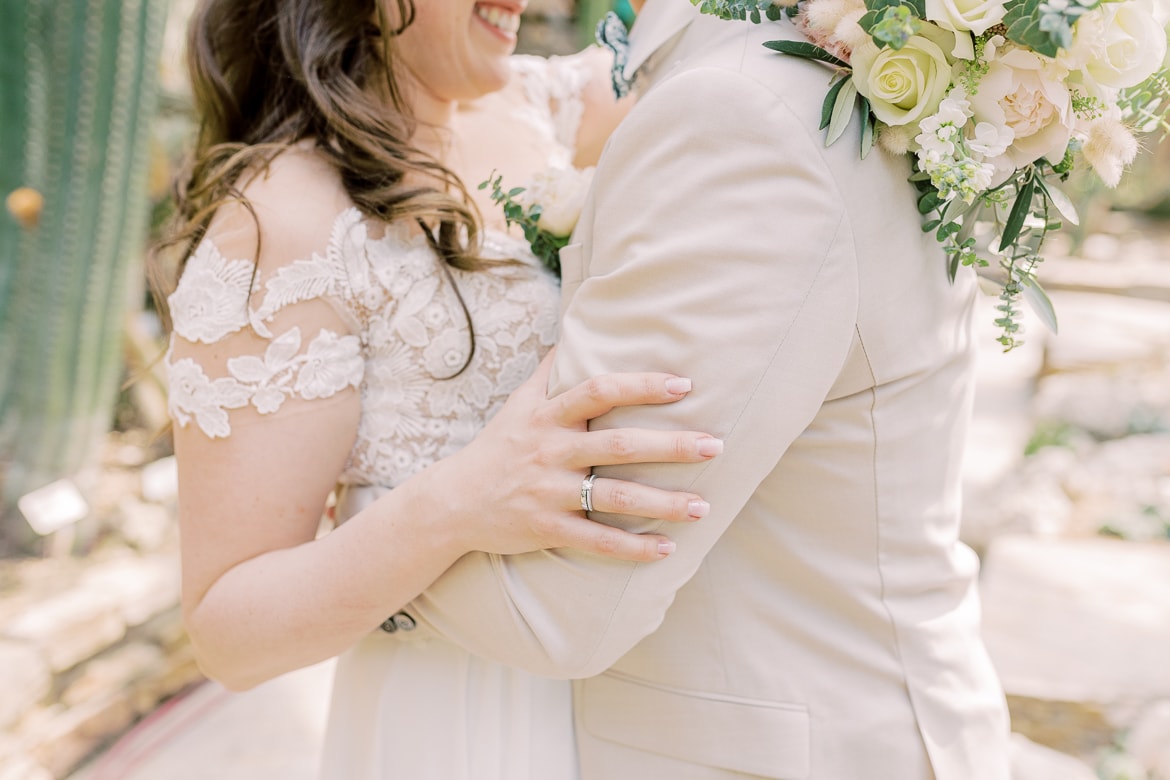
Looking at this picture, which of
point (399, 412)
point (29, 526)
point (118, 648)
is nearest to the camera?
point (399, 412)

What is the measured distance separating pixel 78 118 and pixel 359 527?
2.68 meters

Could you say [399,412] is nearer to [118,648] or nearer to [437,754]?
[437,754]

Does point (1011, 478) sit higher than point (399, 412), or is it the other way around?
point (399, 412)

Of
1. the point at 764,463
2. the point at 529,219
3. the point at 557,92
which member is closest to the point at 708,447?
the point at 764,463

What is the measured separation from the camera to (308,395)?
4.28ft

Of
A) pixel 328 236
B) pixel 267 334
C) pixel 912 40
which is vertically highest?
pixel 912 40

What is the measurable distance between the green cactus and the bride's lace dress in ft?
7.63

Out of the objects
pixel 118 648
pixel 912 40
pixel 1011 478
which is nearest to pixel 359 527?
pixel 912 40

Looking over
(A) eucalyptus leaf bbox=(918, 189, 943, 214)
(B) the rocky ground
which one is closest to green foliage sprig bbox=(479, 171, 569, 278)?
(A) eucalyptus leaf bbox=(918, 189, 943, 214)

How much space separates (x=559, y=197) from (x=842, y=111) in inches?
19.7

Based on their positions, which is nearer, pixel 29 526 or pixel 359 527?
pixel 359 527

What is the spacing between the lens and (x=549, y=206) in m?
1.38

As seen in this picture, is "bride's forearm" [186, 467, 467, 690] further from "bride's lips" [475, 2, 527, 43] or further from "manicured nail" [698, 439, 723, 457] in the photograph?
"bride's lips" [475, 2, 527, 43]

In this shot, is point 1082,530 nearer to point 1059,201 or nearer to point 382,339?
point 1059,201
